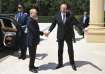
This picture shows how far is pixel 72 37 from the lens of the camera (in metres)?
10.7

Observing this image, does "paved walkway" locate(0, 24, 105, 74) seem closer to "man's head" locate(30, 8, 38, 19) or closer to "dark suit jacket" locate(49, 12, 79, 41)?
"dark suit jacket" locate(49, 12, 79, 41)

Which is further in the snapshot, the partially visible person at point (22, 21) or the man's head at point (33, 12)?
the partially visible person at point (22, 21)

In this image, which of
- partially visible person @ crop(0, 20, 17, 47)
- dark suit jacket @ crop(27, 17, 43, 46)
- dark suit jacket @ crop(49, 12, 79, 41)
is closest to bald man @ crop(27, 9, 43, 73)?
dark suit jacket @ crop(27, 17, 43, 46)

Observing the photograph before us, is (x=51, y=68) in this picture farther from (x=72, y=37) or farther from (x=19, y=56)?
(x=19, y=56)

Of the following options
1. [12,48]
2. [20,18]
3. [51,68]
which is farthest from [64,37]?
[12,48]

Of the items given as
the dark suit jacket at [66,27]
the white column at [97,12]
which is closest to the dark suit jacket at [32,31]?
the dark suit jacket at [66,27]

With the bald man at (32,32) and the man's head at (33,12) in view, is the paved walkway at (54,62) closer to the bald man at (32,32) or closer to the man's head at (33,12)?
the bald man at (32,32)

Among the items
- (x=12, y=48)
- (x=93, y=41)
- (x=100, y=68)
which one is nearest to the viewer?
(x=100, y=68)

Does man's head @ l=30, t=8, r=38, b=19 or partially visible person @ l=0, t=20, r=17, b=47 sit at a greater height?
man's head @ l=30, t=8, r=38, b=19

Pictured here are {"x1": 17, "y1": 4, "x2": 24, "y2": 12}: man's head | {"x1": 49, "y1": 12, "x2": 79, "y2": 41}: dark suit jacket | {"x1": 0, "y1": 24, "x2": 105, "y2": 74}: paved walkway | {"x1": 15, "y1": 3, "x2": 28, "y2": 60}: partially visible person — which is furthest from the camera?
{"x1": 17, "y1": 4, "x2": 24, "y2": 12}: man's head

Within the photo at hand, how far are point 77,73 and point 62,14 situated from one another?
5.40 feet

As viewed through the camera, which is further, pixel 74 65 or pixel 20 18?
pixel 20 18

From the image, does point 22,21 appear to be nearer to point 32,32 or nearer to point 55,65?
point 55,65

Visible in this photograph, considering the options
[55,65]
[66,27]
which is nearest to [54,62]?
[55,65]
